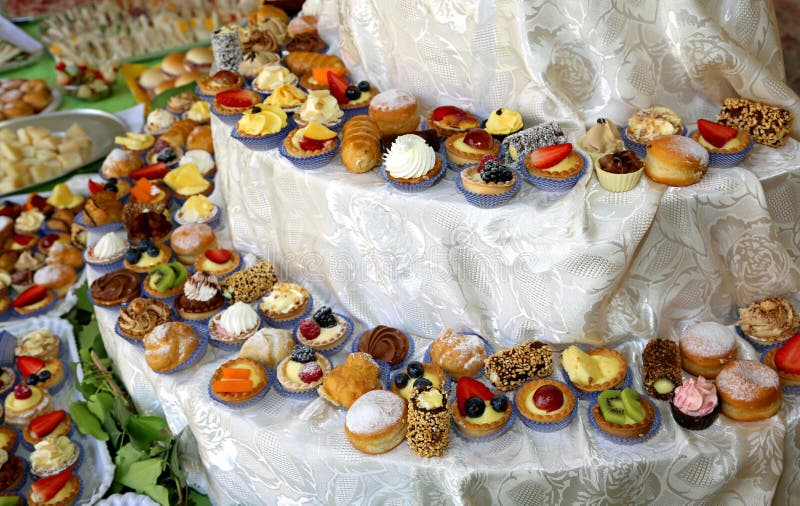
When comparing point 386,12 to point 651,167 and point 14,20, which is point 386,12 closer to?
point 651,167

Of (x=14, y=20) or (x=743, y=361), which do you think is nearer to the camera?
(x=743, y=361)

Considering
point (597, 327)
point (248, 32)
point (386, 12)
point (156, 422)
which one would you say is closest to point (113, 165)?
point (248, 32)

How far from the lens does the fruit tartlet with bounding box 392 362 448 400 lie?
2.41 meters

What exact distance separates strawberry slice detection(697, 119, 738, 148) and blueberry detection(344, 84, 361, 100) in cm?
121

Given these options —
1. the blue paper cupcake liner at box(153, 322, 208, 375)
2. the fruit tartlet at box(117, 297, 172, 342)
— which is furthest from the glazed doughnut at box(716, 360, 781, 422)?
the fruit tartlet at box(117, 297, 172, 342)

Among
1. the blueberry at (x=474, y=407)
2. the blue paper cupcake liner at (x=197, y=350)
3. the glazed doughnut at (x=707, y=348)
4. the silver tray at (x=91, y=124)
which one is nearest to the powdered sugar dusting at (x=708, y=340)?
the glazed doughnut at (x=707, y=348)

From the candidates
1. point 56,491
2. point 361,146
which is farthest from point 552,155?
point 56,491

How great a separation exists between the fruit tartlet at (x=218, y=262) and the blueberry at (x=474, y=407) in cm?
119

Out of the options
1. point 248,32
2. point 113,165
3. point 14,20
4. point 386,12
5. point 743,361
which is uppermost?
point 386,12

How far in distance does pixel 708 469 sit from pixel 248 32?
2577 mm

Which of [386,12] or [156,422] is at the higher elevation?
[386,12]

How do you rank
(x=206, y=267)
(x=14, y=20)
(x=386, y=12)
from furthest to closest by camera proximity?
(x=14, y=20)
(x=206, y=267)
(x=386, y=12)

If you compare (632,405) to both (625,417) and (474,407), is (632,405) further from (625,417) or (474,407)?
(474,407)

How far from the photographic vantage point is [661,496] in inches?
89.0
